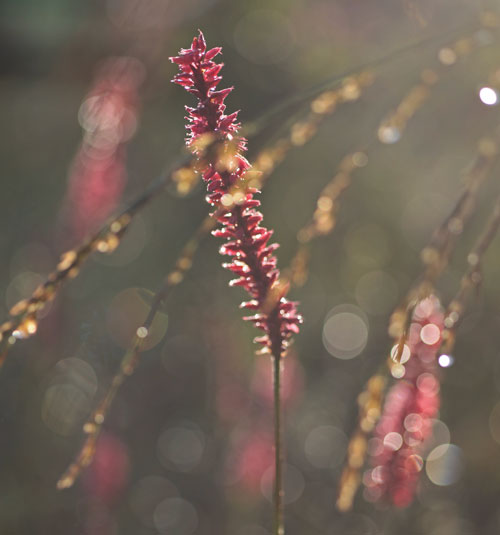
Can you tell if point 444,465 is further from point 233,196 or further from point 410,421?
point 233,196

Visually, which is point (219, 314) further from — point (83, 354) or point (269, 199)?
point (269, 199)

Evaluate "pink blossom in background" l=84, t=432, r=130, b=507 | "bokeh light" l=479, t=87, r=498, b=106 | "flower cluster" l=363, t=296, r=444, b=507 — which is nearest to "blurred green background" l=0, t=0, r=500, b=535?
"pink blossom in background" l=84, t=432, r=130, b=507

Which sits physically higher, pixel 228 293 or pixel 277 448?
pixel 228 293

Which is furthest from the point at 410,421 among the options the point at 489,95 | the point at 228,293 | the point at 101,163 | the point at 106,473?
the point at 228,293

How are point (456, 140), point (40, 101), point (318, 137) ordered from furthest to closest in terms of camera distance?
1. point (40, 101)
2. point (318, 137)
3. point (456, 140)

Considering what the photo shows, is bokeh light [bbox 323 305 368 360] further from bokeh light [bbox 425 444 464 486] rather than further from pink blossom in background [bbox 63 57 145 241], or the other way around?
pink blossom in background [bbox 63 57 145 241]

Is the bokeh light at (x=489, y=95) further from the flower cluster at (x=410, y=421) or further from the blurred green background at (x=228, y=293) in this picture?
the blurred green background at (x=228, y=293)

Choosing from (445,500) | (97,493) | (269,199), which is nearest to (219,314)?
(97,493)
